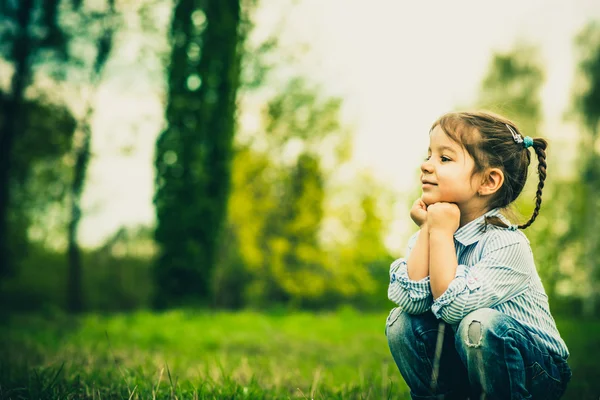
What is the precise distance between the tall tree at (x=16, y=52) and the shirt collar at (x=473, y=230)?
1308 cm

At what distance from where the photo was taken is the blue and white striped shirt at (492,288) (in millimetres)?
1794

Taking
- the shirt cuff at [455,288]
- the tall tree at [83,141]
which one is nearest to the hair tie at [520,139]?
the shirt cuff at [455,288]

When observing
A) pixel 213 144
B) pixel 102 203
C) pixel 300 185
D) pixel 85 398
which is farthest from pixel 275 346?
pixel 300 185

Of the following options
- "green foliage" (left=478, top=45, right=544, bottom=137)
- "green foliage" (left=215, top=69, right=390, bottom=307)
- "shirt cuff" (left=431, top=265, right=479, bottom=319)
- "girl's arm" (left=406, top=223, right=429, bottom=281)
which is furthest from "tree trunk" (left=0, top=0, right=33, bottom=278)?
"green foliage" (left=478, top=45, right=544, bottom=137)

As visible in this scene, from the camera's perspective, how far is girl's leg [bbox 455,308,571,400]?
5.66 ft

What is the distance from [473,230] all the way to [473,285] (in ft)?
1.10

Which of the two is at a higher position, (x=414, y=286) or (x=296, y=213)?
(x=414, y=286)

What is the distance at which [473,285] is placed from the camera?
1788mm

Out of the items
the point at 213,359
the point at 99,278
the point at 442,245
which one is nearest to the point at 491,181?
the point at 442,245

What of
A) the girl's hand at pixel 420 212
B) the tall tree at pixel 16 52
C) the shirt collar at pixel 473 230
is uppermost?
the tall tree at pixel 16 52

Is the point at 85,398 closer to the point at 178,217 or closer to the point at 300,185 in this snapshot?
the point at 178,217

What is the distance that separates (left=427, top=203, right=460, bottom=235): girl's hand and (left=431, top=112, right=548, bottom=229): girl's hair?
18cm

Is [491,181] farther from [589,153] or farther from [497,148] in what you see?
[589,153]

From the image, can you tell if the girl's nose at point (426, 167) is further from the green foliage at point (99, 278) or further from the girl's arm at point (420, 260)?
the green foliage at point (99, 278)
